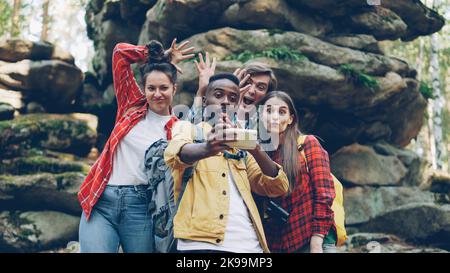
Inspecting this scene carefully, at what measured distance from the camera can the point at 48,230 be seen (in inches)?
412

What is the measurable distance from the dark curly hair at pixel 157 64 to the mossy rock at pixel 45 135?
25.7ft

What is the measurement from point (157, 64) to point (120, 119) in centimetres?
56

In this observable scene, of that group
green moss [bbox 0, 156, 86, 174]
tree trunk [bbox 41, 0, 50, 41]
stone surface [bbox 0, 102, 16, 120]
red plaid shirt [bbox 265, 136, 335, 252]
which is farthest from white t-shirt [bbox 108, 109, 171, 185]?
tree trunk [bbox 41, 0, 50, 41]

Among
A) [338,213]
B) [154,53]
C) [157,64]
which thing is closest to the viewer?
[338,213]

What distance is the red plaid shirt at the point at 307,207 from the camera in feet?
12.7

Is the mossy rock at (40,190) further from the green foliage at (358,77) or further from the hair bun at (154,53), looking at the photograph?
the hair bun at (154,53)

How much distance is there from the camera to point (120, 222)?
390cm

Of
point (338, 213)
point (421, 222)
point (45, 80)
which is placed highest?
point (45, 80)

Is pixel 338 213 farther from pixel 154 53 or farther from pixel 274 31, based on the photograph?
pixel 274 31

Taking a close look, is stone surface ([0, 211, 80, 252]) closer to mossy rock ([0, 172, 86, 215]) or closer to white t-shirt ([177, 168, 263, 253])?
mossy rock ([0, 172, 86, 215])

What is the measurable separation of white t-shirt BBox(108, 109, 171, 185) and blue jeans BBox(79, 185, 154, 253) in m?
0.08

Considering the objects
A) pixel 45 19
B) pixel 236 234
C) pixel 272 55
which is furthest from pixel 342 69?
pixel 45 19

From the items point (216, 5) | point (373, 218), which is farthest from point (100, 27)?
point (373, 218)
